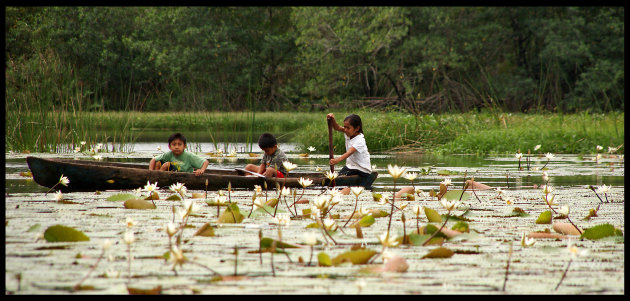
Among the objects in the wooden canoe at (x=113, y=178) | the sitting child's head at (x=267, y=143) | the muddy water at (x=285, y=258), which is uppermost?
the sitting child's head at (x=267, y=143)

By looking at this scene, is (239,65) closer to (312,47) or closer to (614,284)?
(312,47)

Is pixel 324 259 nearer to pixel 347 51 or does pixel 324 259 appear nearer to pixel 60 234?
pixel 60 234

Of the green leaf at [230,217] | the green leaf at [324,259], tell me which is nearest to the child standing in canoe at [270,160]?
the green leaf at [230,217]

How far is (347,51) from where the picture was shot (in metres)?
30.9

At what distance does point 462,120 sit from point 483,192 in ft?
29.6

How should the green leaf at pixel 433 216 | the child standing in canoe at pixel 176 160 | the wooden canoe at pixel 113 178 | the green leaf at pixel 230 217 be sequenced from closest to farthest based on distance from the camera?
the green leaf at pixel 230 217 → the green leaf at pixel 433 216 → the wooden canoe at pixel 113 178 → the child standing in canoe at pixel 176 160

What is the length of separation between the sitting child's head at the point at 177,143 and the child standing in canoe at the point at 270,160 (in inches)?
28.3

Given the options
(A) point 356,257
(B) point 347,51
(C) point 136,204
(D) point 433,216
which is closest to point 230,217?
(C) point 136,204

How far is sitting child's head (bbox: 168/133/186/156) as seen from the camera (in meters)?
7.55

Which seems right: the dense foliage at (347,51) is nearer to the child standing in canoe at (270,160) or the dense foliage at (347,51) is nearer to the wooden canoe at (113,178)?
the child standing in canoe at (270,160)

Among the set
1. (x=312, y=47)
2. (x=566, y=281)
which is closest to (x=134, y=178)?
(x=566, y=281)

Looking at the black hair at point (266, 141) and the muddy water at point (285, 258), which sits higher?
the black hair at point (266, 141)

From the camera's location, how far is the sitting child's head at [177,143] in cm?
755

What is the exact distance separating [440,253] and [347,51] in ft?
91.9
